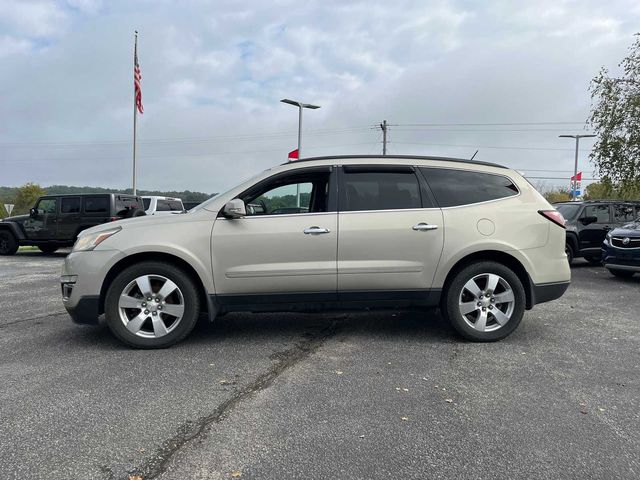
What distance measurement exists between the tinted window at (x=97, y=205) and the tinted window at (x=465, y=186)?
11.8 meters

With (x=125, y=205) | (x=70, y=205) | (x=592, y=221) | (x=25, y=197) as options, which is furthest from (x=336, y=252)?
(x=25, y=197)

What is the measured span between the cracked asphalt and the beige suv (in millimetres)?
414

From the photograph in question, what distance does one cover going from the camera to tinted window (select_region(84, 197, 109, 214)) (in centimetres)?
1447

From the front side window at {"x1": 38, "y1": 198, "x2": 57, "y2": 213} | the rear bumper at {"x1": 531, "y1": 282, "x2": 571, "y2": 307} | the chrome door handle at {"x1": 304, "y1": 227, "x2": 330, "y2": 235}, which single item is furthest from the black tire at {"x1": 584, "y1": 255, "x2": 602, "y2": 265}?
the front side window at {"x1": 38, "y1": 198, "x2": 57, "y2": 213}

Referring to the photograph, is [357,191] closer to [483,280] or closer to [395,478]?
[483,280]

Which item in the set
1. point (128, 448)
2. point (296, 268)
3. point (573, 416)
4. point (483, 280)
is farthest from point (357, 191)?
point (128, 448)

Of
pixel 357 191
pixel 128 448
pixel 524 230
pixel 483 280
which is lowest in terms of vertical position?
pixel 128 448

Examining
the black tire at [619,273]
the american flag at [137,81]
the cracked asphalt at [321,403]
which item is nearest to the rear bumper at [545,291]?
the cracked asphalt at [321,403]

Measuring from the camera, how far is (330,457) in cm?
281

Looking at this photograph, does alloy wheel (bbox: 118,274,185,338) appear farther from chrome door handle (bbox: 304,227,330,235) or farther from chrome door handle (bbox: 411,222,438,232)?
chrome door handle (bbox: 411,222,438,232)

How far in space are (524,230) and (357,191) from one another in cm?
175

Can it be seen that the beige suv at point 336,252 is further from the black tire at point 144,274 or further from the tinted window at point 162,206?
the tinted window at point 162,206

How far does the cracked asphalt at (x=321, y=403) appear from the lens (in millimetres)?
2756

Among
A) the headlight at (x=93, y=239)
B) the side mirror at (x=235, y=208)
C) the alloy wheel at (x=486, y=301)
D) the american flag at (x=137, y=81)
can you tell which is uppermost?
the american flag at (x=137, y=81)
